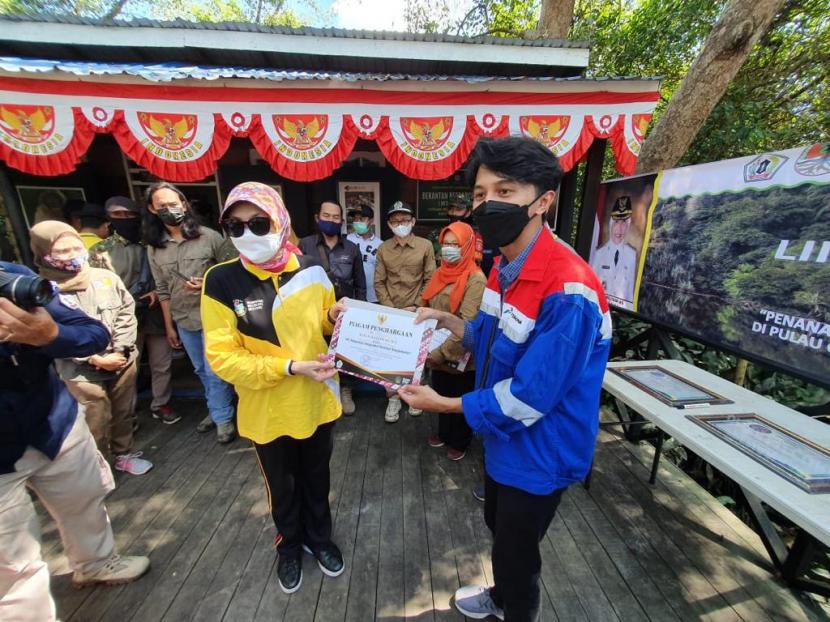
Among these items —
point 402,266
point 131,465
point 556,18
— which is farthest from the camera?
point 556,18

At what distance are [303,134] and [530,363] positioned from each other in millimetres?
3310

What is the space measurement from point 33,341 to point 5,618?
42.0 inches

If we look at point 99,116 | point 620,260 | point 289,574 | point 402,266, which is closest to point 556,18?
point 620,260

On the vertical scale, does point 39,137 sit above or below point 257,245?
above

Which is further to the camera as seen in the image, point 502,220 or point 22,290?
point 502,220

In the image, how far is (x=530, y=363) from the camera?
1.18 m

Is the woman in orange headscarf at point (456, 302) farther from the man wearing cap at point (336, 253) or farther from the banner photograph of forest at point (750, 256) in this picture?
the banner photograph of forest at point (750, 256)

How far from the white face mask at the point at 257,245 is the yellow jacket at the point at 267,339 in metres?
0.09

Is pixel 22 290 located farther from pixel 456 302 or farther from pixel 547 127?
pixel 547 127

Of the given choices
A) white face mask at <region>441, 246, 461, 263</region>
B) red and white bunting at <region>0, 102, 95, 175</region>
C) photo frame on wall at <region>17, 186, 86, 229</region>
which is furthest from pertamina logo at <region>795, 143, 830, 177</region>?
photo frame on wall at <region>17, 186, 86, 229</region>

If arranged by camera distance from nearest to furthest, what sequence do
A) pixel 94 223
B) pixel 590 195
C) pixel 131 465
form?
pixel 131 465 < pixel 94 223 < pixel 590 195

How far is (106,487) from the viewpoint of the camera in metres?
1.81

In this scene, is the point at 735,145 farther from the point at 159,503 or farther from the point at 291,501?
the point at 159,503

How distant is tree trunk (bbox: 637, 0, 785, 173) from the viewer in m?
4.08
